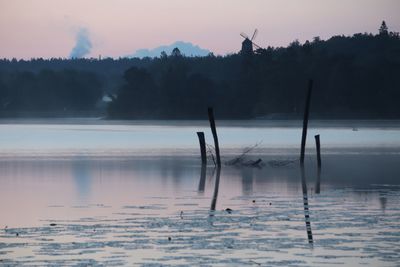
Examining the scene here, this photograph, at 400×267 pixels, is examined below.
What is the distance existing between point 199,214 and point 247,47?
160 metres

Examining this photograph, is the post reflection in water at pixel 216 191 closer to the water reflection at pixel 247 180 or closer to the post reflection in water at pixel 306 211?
the water reflection at pixel 247 180

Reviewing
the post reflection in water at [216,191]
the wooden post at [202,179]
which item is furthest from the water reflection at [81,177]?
the post reflection in water at [216,191]

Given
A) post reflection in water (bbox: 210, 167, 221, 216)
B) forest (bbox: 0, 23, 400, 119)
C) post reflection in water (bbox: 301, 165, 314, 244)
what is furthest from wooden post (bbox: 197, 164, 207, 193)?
forest (bbox: 0, 23, 400, 119)

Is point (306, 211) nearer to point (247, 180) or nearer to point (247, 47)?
point (247, 180)

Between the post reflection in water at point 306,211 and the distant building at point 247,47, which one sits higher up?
Result: the distant building at point 247,47

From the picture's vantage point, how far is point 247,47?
181750mm

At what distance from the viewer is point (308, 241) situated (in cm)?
1798

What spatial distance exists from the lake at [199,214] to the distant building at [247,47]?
443 ft

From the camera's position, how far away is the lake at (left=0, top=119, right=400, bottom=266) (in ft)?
54.6

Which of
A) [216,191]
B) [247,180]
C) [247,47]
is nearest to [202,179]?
[247,180]

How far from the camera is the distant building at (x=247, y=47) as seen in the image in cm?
17643

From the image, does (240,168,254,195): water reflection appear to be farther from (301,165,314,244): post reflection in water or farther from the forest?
the forest

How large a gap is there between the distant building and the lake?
5314 inches

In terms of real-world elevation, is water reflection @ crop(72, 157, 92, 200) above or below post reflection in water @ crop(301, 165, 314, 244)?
above
